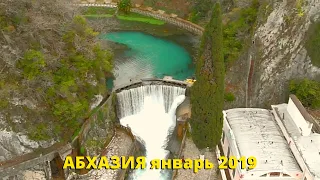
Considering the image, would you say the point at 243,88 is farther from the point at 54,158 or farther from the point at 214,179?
the point at 54,158

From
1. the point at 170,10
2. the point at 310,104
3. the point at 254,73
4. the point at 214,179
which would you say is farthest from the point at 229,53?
the point at 170,10

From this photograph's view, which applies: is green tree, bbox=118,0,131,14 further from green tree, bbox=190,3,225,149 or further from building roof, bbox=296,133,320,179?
building roof, bbox=296,133,320,179

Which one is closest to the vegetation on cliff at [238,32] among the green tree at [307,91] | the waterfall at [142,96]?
the waterfall at [142,96]

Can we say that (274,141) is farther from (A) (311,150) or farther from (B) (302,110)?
(B) (302,110)

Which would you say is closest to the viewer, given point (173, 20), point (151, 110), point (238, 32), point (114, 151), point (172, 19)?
point (114, 151)

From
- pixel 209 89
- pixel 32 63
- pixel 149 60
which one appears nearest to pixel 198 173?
pixel 209 89

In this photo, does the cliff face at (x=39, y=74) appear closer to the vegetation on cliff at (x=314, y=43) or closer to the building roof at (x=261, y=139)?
the building roof at (x=261, y=139)

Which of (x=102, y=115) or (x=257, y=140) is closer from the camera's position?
(x=257, y=140)
